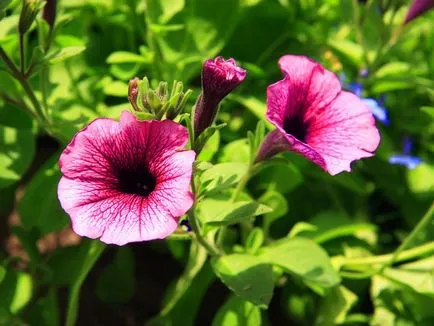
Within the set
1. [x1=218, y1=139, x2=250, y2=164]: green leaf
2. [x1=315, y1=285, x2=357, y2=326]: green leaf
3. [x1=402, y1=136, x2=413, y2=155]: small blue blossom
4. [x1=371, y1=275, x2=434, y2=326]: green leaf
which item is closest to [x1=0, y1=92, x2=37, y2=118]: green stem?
[x1=218, y1=139, x2=250, y2=164]: green leaf

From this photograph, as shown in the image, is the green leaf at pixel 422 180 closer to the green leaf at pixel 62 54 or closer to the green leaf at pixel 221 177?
the green leaf at pixel 221 177

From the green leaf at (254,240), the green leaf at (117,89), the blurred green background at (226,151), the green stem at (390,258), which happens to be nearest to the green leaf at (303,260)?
the green leaf at (254,240)

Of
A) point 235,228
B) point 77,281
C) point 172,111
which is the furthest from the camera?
point 235,228

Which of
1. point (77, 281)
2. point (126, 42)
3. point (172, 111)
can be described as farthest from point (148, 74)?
point (172, 111)

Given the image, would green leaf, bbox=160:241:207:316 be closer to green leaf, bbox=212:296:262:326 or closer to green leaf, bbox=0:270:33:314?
green leaf, bbox=212:296:262:326

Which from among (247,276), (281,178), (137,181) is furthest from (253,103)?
(137,181)

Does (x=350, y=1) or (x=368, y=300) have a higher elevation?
(x=350, y=1)

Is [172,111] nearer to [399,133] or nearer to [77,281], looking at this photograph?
[77,281]

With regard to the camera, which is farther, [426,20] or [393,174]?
[426,20]
